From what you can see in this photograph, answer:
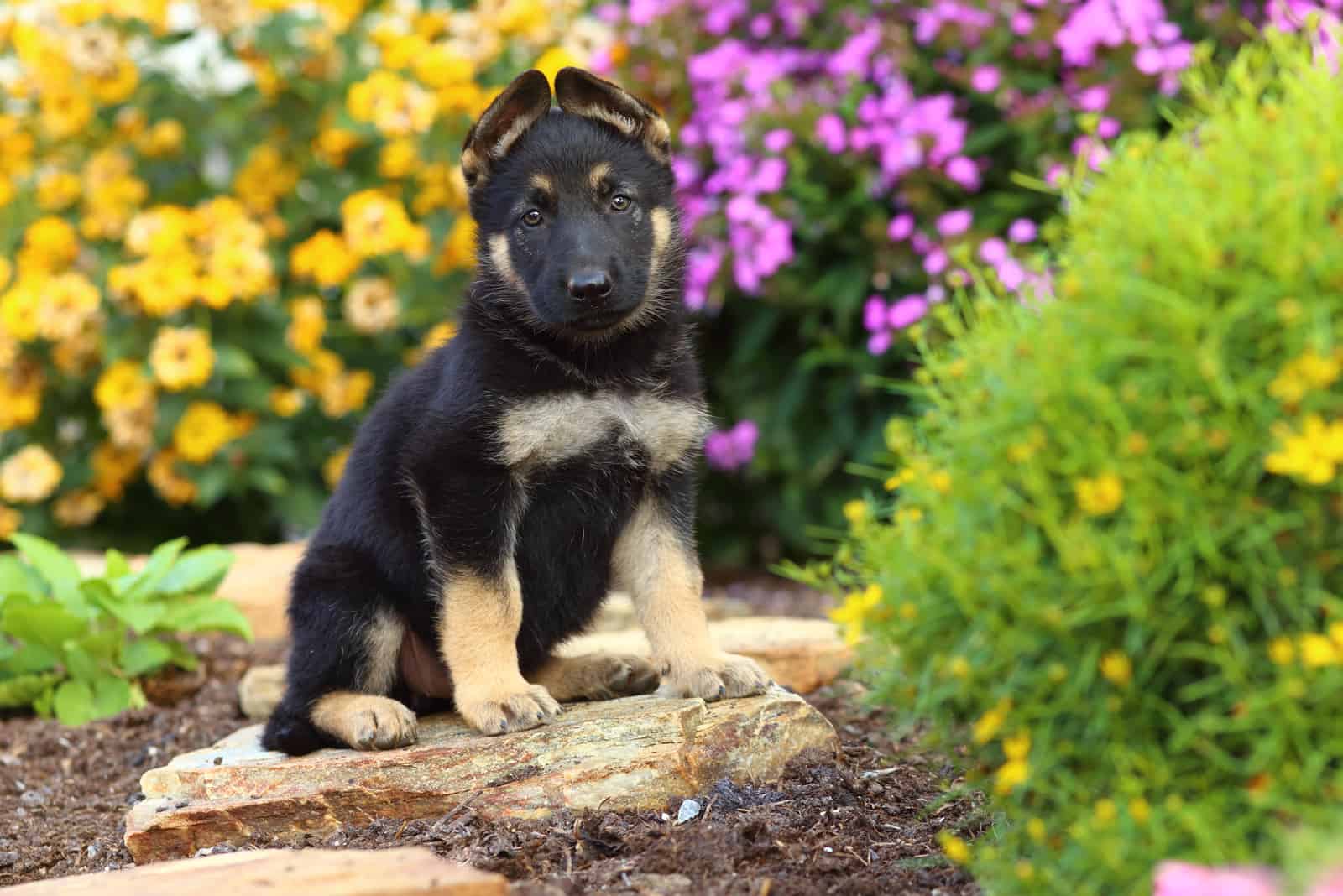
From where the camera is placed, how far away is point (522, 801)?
3529 mm

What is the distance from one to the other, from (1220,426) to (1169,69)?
4.13 m

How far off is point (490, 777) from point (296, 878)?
0.95 meters

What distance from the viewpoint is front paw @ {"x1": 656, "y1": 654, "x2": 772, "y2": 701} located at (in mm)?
3865

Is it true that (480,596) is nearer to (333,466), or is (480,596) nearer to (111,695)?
(111,695)

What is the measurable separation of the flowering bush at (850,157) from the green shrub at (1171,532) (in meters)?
3.21

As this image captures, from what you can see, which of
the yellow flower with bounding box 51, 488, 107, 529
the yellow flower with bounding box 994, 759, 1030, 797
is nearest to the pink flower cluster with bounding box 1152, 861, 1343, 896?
the yellow flower with bounding box 994, 759, 1030, 797

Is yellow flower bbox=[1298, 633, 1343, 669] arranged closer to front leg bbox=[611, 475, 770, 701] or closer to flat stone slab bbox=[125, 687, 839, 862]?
flat stone slab bbox=[125, 687, 839, 862]

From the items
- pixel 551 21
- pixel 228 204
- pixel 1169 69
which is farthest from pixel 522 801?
pixel 551 21

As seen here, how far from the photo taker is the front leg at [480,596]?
3.71 meters

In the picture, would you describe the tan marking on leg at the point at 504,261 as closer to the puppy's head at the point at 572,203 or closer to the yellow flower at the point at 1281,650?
the puppy's head at the point at 572,203

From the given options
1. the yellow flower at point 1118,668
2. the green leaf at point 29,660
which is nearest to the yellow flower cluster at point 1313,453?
the yellow flower at point 1118,668

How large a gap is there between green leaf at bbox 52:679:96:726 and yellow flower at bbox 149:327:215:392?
2.15 m

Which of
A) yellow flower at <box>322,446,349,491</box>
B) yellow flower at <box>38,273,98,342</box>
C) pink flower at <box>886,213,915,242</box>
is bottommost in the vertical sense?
yellow flower at <box>322,446,349,491</box>

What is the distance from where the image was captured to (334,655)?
399 centimetres
